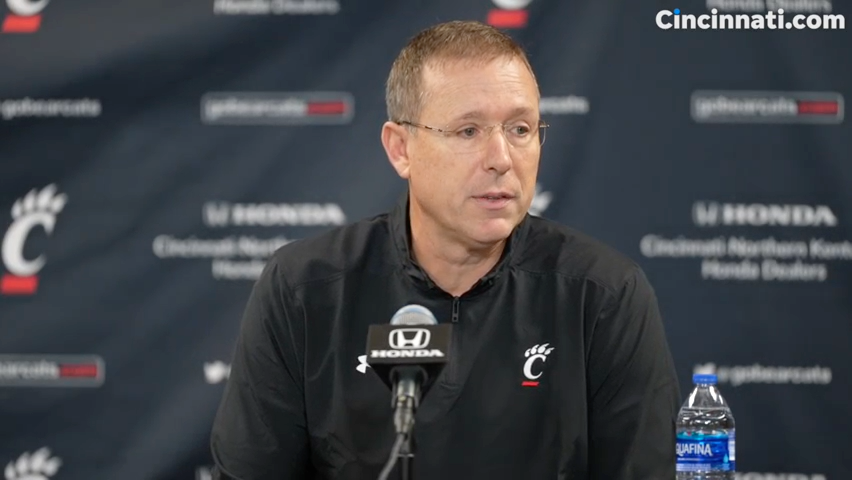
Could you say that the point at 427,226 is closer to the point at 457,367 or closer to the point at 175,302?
the point at 457,367

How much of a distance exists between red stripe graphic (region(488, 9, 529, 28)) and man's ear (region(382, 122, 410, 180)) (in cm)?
110

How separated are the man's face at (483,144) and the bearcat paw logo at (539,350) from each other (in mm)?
239

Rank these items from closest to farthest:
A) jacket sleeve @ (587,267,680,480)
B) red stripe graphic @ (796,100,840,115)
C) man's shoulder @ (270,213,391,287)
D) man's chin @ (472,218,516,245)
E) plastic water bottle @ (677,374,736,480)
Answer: plastic water bottle @ (677,374,736,480), jacket sleeve @ (587,267,680,480), man's chin @ (472,218,516,245), man's shoulder @ (270,213,391,287), red stripe graphic @ (796,100,840,115)

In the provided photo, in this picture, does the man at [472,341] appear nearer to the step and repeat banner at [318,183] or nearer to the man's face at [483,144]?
the man's face at [483,144]

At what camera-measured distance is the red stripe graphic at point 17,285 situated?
12.2 feet

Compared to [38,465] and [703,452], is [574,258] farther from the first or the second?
[38,465]

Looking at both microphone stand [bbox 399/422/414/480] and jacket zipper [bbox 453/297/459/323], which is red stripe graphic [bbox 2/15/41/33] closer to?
jacket zipper [bbox 453/297/459/323]

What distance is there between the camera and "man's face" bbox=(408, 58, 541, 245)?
2.33 meters

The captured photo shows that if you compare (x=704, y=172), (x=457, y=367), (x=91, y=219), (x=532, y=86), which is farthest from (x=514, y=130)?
(x=91, y=219)

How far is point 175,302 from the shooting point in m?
3.65

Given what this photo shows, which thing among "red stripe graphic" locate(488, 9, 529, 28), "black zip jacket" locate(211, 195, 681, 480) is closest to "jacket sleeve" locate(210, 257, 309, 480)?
"black zip jacket" locate(211, 195, 681, 480)

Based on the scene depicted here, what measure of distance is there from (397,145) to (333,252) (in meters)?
0.28

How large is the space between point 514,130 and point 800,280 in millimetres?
1504

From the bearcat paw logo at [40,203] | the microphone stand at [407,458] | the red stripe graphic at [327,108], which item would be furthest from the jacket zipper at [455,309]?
the bearcat paw logo at [40,203]
